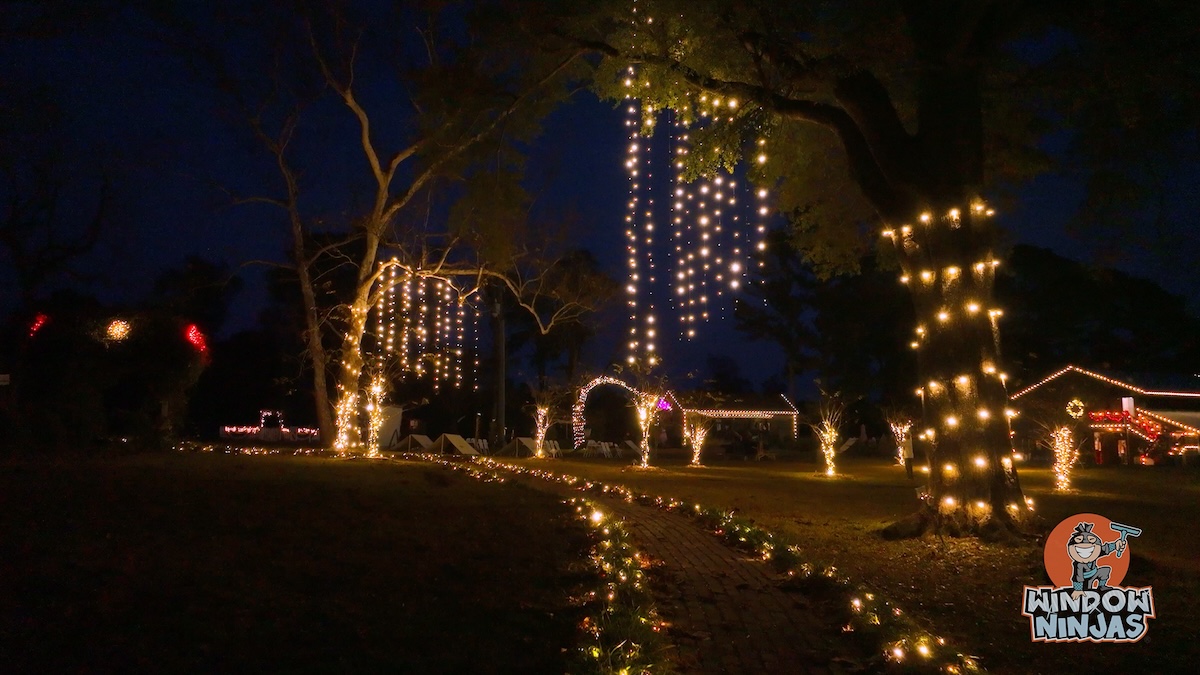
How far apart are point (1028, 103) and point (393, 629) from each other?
1067 centimetres

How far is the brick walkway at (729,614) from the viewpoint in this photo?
14.2ft

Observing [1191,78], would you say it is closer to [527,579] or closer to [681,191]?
[681,191]

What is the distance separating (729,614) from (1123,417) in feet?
86.9

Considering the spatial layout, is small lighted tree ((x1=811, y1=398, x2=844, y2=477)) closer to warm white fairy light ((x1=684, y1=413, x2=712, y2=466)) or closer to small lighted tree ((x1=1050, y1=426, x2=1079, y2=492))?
warm white fairy light ((x1=684, y1=413, x2=712, y2=466))

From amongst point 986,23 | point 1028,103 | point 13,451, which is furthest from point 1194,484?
point 13,451

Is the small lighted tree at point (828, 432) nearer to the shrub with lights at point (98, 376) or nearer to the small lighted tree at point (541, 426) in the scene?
the small lighted tree at point (541, 426)

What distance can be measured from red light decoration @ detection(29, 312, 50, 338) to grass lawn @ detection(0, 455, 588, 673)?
941cm

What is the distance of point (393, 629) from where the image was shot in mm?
4578

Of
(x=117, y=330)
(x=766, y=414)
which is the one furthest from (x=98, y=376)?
(x=766, y=414)

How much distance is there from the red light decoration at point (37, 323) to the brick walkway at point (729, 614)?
15.9 meters

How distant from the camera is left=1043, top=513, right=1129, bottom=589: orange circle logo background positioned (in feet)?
14.1
